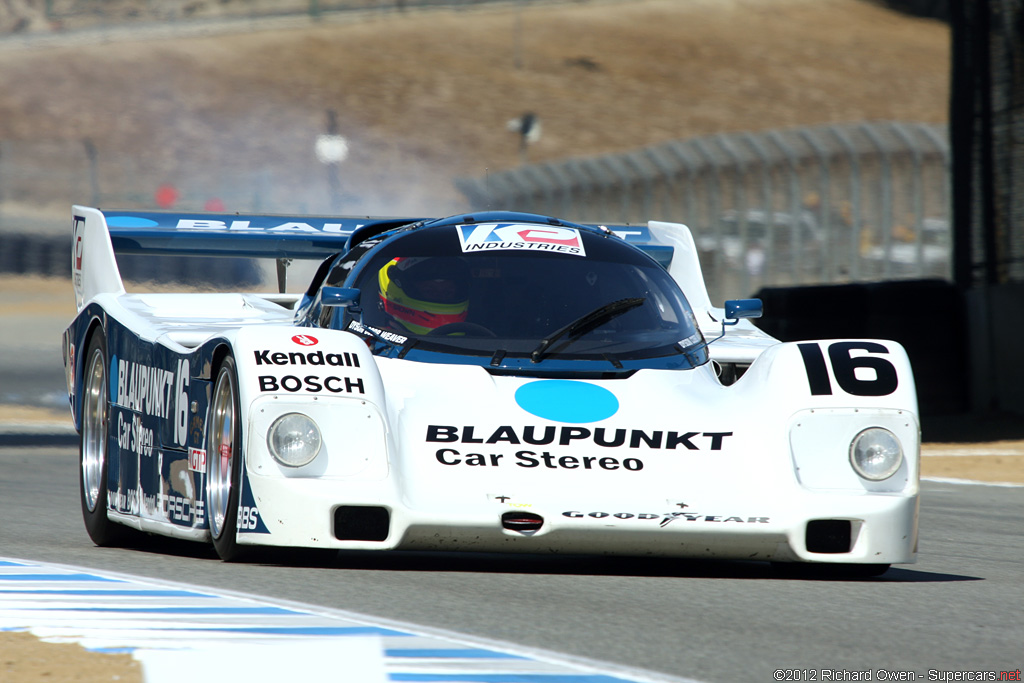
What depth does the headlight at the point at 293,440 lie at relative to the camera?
18.4 ft

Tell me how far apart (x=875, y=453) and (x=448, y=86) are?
58590mm

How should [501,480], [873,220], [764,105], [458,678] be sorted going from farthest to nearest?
[764,105] → [873,220] → [501,480] → [458,678]

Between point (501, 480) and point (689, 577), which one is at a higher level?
point (501, 480)

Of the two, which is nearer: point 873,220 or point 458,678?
point 458,678

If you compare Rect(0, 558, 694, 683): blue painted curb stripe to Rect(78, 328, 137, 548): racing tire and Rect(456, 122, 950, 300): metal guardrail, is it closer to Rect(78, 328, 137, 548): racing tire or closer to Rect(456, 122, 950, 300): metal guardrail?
Rect(78, 328, 137, 548): racing tire

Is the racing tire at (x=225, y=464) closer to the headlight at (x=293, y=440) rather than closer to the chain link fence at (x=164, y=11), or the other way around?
the headlight at (x=293, y=440)

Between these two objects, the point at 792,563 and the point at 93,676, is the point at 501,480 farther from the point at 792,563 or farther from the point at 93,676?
the point at 93,676

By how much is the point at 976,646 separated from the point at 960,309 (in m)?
10.9

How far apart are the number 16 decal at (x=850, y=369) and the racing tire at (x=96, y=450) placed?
9.02 ft

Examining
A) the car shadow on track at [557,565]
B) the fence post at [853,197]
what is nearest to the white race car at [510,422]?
the car shadow on track at [557,565]

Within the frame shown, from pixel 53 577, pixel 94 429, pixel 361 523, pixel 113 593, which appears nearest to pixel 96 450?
pixel 94 429

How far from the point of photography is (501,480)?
18.3 feet

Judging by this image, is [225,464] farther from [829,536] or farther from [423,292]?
[829,536]

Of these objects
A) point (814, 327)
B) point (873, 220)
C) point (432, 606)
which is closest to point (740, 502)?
point (432, 606)
